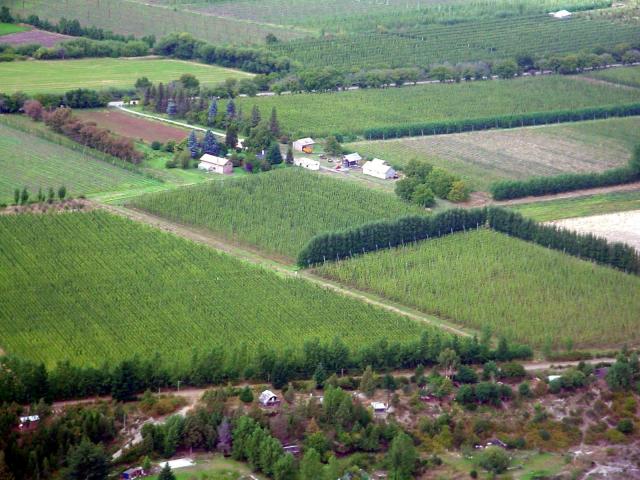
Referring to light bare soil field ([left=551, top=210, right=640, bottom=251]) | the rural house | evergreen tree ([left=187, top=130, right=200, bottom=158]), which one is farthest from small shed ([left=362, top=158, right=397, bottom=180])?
light bare soil field ([left=551, top=210, right=640, bottom=251])

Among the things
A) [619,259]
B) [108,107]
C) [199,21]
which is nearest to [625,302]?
[619,259]

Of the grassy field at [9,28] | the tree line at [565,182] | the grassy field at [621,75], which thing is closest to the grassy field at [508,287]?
the tree line at [565,182]

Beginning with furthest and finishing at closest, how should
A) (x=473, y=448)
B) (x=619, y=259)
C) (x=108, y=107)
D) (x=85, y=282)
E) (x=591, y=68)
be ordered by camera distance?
(x=591, y=68) < (x=108, y=107) < (x=619, y=259) < (x=85, y=282) < (x=473, y=448)

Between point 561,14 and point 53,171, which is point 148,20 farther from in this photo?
point 53,171

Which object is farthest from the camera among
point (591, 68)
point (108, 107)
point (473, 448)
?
point (591, 68)

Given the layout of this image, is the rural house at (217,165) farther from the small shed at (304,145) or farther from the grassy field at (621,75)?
the grassy field at (621,75)

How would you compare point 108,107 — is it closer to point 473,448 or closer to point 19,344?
point 19,344
